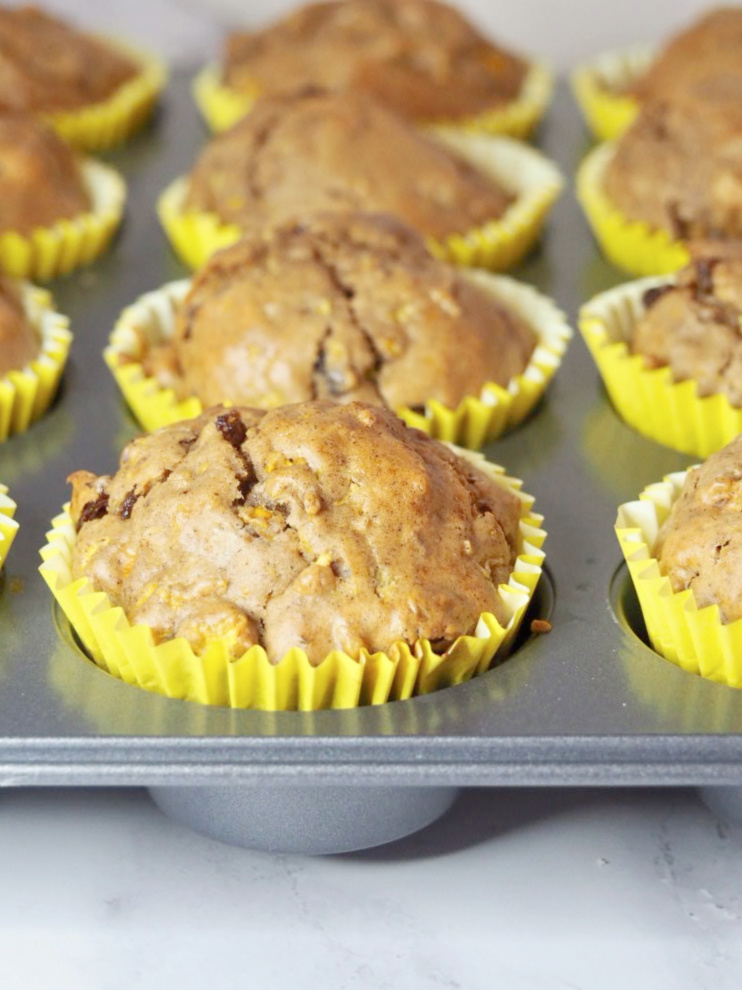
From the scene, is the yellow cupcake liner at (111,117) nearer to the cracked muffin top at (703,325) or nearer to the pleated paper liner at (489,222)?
the pleated paper liner at (489,222)

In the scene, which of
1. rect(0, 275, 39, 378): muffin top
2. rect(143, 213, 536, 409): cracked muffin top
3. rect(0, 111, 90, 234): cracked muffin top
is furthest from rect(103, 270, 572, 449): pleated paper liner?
rect(0, 111, 90, 234): cracked muffin top

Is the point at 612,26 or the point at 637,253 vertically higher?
the point at 637,253

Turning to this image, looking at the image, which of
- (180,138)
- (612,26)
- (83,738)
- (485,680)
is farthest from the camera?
(612,26)

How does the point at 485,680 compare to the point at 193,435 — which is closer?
the point at 485,680

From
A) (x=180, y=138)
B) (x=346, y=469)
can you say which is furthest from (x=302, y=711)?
(x=180, y=138)

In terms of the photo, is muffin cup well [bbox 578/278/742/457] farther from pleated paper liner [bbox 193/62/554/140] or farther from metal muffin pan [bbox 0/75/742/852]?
pleated paper liner [bbox 193/62/554/140]

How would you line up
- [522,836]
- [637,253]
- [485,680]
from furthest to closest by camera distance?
[637,253]
[522,836]
[485,680]

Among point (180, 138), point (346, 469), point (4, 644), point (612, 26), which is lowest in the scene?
point (612, 26)

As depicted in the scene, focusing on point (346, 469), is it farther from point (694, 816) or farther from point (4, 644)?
point (694, 816)
